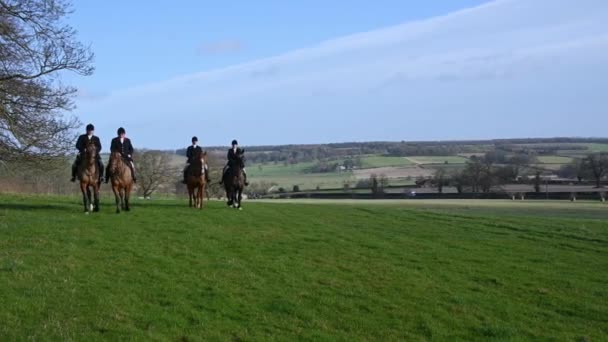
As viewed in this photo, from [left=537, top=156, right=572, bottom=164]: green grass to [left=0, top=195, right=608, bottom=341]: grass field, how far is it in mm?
86014

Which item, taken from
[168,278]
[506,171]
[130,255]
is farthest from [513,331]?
[506,171]

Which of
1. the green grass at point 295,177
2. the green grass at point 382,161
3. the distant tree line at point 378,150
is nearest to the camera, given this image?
the green grass at point 295,177

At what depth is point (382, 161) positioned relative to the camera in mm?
127875

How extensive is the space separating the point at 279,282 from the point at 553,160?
10198 cm

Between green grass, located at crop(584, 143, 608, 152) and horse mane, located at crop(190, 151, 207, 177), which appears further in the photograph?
green grass, located at crop(584, 143, 608, 152)

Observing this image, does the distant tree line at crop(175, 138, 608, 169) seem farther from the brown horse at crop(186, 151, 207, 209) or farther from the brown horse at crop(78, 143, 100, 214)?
the brown horse at crop(78, 143, 100, 214)

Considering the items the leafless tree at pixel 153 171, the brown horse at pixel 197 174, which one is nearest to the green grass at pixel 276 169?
the leafless tree at pixel 153 171

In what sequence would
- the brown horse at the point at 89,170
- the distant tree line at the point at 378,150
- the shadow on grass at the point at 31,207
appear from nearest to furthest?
the brown horse at the point at 89,170
the shadow on grass at the point at 31,207
the distant tree line at the point at 378,150

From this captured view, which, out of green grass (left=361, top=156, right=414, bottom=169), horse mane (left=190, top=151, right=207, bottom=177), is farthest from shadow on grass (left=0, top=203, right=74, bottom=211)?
green grass (left=361, top=156, right=414, bottom=169)

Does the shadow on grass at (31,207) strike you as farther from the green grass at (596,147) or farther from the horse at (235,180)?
the green grass at (596,147)

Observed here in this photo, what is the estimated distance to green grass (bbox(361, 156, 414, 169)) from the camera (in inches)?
4751

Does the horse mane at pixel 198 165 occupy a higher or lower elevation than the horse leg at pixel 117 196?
higher

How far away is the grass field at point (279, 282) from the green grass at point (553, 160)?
3386 inches

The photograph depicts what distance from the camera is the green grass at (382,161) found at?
120688mm
